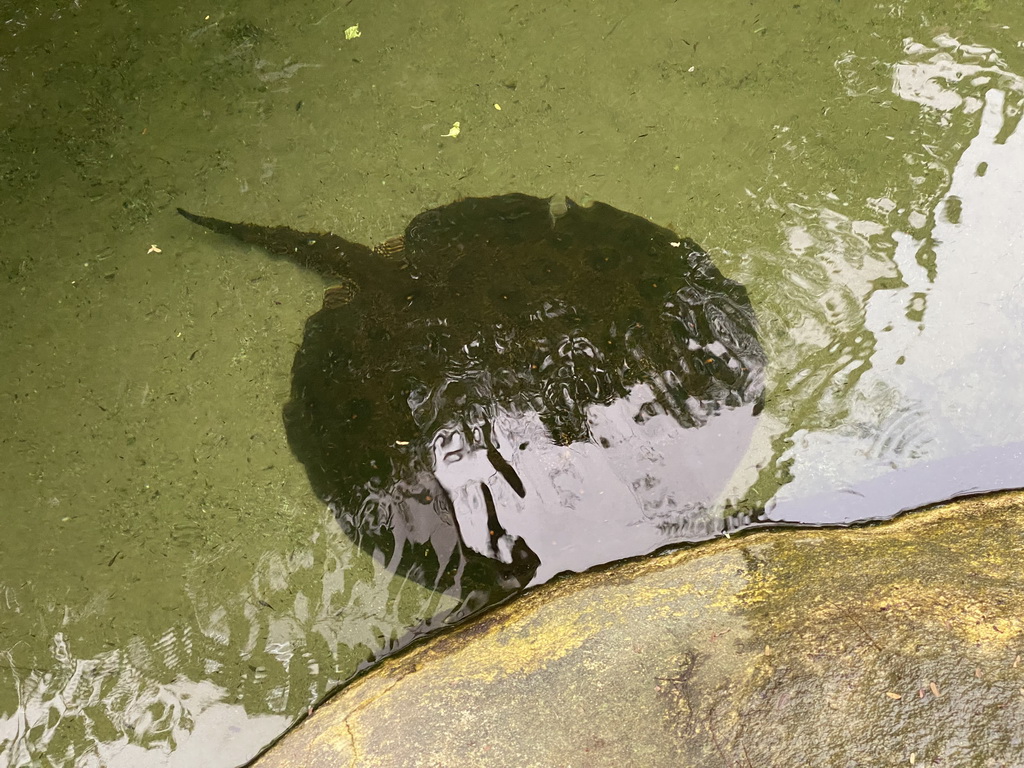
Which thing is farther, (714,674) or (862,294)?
(862,294)

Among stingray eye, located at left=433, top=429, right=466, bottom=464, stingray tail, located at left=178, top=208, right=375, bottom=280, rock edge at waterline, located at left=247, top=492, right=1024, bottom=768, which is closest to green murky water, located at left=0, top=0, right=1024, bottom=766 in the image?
stingray tail, located at left=178, top=208, right=375, bottom=280

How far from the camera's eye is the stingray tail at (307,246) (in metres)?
3.86

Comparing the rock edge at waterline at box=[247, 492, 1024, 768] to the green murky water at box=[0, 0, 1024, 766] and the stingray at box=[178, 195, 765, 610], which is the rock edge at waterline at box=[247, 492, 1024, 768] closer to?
the stingray at box=[178, 195, 765, 610]

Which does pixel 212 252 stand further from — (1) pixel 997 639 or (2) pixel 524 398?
(1) pixel 997 639

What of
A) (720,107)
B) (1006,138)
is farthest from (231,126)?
(1006,138)

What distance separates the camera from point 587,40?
13.6ft

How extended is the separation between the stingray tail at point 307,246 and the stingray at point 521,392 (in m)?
0.01

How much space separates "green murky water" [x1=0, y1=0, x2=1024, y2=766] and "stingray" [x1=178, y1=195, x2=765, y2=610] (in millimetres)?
167

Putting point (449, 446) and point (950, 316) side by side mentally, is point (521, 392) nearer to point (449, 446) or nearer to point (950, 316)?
point (449, 446)

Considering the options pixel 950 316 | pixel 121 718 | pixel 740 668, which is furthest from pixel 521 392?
pixel 121 718

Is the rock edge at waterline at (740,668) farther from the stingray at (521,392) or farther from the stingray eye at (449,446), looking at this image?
the stingray eye at (449,446)

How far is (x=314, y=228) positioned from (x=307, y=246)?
0.14 metres

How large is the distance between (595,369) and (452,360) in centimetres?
72

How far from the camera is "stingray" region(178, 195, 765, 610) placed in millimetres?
3414
